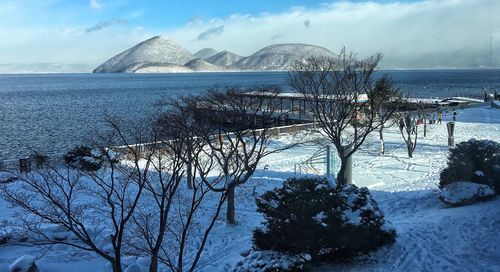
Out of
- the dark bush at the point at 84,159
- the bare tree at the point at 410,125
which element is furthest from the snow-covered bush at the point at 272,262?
the bare tree at the point at 410,125

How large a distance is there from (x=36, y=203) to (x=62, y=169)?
591 cm

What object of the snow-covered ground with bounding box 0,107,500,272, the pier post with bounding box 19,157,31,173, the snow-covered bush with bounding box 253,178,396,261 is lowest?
the snow-covered ground with bounding box 0,107,500,272

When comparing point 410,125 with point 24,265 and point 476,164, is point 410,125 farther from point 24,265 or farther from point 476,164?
point 24,265

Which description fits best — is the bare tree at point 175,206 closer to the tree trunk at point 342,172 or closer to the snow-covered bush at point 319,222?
the snow-covered bush at point 319,222

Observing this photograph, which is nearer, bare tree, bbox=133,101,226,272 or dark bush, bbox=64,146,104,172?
bare tree, bbox=133,101,226,272

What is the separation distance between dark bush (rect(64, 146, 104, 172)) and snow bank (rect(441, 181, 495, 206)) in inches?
503

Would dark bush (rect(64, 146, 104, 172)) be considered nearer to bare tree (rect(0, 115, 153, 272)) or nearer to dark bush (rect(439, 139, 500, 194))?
bare tree (rect(0, 115, 153, 272))

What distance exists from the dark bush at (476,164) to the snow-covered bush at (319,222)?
17.3 feet

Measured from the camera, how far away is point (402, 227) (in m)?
10.9

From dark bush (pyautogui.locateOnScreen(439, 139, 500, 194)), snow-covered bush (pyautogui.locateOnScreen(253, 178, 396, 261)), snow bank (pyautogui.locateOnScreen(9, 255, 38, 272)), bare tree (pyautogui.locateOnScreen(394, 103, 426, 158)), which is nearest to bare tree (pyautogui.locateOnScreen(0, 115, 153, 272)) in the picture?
snow bank (pyautogui.locateOnScreen(9, 255, 38, 272))

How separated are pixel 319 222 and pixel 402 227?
141 inches

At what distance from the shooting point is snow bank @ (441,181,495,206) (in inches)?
488

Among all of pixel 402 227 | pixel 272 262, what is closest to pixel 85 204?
pixel 272 262

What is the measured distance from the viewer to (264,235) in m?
8.75
